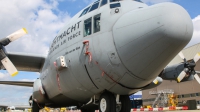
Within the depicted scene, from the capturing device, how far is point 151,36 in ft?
19.7

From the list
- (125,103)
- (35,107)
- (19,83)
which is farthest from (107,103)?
(19,83)

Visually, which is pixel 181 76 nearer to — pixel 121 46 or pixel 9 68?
pixel 121 46

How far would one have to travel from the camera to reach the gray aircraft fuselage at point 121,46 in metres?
5.95

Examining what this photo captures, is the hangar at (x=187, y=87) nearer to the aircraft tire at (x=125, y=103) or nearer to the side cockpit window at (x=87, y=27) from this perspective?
the aircraft tire at (x=125, y=103)

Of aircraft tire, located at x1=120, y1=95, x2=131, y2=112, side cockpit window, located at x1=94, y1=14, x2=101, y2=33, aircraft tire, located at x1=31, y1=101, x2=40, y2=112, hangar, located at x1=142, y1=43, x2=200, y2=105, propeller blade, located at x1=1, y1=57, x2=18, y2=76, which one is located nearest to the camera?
side cockpit window, located at x1=94, y1=14, x2=101, y2=33

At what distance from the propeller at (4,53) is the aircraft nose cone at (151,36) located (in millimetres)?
6440

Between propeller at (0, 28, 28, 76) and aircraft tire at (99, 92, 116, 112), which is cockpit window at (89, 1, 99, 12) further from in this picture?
propeller at (0, 28, 28, 76)

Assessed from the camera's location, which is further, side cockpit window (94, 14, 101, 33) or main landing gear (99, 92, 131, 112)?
side cockpit window (94, 14, 101, 33)

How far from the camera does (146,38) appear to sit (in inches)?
241

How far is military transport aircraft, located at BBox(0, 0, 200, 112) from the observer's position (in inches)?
236

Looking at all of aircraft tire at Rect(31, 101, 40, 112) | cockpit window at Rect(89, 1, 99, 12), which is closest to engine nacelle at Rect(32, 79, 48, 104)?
aircraft tire at Rect(31, 101, 40, 112)

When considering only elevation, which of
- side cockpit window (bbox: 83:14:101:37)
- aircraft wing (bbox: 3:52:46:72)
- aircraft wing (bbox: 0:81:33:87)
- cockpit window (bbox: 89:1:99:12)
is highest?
cockpit window (bbox: 89:1:99:12)

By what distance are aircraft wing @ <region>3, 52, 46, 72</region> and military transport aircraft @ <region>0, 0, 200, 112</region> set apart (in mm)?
4602

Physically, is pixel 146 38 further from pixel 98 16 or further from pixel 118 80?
pixel 98 16
